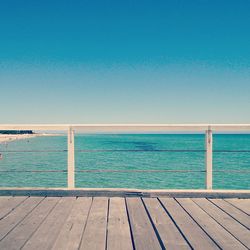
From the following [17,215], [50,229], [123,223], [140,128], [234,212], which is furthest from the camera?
[140,128]

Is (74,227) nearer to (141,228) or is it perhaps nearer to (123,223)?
(123,223)

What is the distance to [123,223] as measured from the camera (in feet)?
8.19

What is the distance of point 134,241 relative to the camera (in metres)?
2.09

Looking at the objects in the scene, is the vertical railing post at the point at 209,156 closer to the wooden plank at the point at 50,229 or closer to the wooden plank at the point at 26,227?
the wooden plank at the point at 50,229

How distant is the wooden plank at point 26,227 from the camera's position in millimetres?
2043

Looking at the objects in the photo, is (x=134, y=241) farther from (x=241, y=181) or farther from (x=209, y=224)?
(x=241, y=181)

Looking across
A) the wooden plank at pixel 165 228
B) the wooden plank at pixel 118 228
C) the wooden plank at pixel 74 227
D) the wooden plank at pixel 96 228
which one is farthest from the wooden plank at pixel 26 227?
the wooden plank at pixel 165 228

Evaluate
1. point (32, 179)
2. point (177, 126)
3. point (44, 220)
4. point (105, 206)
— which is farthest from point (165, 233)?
→ point (32, 179)

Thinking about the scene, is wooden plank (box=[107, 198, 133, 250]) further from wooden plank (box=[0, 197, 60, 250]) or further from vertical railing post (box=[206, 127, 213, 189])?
vertical railing post (box=[206, 127, 213, 189])

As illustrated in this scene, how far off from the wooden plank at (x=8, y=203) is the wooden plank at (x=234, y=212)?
2334 mm

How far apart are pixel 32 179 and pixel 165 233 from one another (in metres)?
15.9

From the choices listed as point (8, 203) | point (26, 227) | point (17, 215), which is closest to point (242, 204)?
point (26, 227)

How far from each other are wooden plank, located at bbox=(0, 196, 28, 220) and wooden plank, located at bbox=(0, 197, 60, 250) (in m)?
0.27

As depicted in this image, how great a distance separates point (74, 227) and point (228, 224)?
1.42 metres
